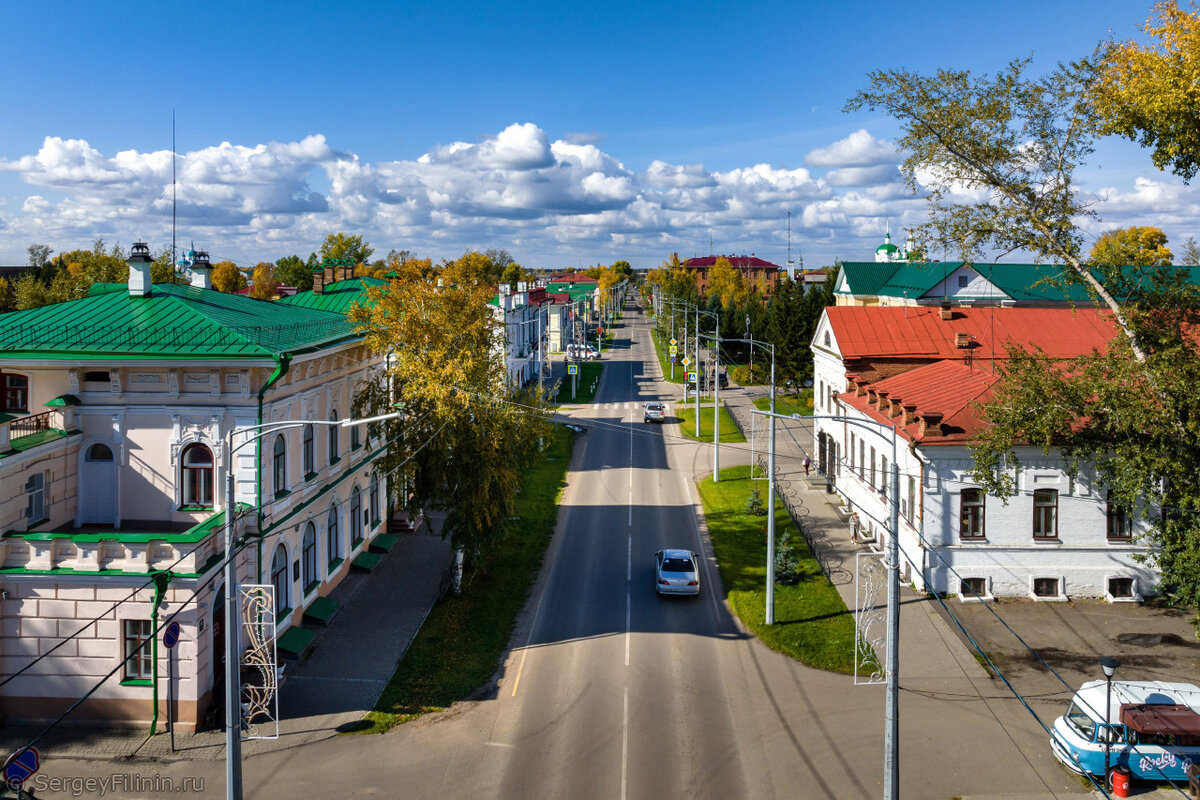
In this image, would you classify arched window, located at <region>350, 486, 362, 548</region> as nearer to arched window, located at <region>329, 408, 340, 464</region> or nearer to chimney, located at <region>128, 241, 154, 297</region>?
arched window, located at <region>329, 408, 340, 464</region>

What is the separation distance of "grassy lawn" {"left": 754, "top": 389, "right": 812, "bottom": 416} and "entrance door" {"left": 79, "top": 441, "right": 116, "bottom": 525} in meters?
41.7

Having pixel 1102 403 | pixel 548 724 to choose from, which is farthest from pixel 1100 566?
pixel 548 724

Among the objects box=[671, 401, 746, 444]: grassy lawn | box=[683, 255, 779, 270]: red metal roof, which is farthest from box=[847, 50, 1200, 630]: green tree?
box=[683, 255, 779, 270]: red metal roof

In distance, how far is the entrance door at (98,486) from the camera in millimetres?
20500

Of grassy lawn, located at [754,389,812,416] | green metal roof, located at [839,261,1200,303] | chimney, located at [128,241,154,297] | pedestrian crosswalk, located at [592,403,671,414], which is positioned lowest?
pedestrian crosswalk, located at [592,403,671,414]

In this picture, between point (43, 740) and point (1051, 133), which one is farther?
point (1051, 133)

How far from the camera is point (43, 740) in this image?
17016 mm

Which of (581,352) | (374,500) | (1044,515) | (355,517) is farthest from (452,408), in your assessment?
(581,352)

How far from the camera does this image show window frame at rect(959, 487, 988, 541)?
81.9 ft

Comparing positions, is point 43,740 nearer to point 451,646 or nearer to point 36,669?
point 36,669

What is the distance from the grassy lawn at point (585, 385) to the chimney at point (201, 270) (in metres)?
40.8

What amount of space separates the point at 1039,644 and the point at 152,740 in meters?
20.8

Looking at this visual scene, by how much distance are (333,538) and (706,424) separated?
31883 mm

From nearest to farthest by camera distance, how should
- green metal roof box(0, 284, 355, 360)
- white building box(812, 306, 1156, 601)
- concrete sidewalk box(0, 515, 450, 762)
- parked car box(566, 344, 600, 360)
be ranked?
concrete sidewalk box(0, 515, 450, 762)
green metal roof box(0, 284, 355, 360)
white building box(812, 306, 1156, 601)
parked car box(566, 344, 600, 360)
